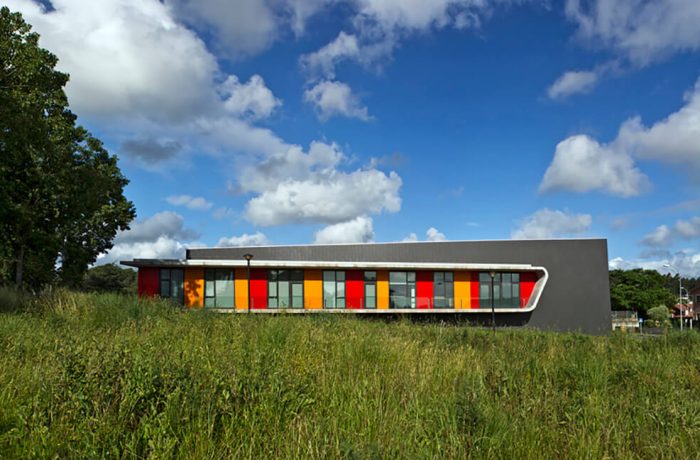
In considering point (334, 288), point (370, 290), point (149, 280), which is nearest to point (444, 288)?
point (370, 290)

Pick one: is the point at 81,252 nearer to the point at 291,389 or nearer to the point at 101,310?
the point at 101,310

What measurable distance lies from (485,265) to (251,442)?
1291 inches

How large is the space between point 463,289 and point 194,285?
18687mm

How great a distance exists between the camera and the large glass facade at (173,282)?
3072cm

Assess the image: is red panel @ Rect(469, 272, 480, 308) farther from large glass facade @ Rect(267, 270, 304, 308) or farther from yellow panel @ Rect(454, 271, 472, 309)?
large glass facade @ Rect(267, 270, 304, 308)

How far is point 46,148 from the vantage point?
837 inches

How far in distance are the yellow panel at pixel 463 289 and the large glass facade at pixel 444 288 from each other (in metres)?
0.38

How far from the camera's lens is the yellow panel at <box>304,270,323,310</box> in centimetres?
3212

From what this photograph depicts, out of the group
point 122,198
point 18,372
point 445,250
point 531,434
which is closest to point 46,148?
point 122,198

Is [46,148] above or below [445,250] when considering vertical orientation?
above

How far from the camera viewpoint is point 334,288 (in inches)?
1305

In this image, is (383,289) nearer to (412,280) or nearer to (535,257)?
(412,280)

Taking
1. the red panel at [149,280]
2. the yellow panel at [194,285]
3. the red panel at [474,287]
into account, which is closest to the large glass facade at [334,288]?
the yellow panel at [194,285]

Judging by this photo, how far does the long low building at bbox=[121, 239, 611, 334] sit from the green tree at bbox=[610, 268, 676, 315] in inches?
1698
